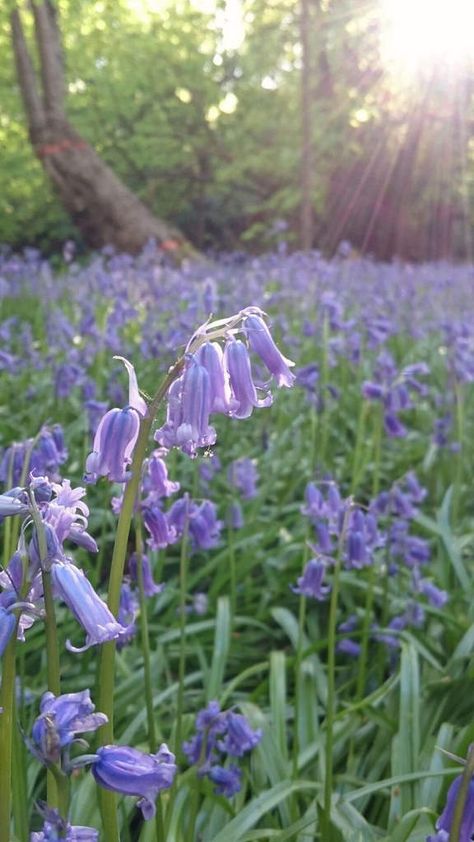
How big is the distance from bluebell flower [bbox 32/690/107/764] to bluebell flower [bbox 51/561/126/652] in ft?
0.21

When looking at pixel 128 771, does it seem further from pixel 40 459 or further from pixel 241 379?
pixel 40 459

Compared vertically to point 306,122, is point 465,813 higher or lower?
lower

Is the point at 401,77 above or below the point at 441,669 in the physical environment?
above

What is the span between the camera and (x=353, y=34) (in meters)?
20.1

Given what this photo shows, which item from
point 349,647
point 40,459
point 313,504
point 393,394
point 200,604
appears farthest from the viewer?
point 200,604

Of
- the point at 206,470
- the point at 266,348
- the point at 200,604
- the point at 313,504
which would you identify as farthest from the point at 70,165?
the point at 266,348

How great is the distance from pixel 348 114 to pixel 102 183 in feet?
27.6

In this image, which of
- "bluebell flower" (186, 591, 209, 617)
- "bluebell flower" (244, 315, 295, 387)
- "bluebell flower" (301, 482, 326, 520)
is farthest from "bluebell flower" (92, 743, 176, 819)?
"bluebell flower" (186, 591, 209, 617)

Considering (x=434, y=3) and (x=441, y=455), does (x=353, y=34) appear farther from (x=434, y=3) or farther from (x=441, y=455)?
(x=441, y=455)

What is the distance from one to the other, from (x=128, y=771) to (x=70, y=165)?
15.2m

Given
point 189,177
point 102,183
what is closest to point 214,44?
point 189,177

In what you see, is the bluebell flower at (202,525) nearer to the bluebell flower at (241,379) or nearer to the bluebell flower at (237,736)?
the bluebell flower at (237,736)

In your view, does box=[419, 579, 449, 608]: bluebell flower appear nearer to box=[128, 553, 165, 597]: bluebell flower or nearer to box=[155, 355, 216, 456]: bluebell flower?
box=[128, 553, 165, 597]: bluebell flower

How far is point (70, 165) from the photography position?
15469mm
